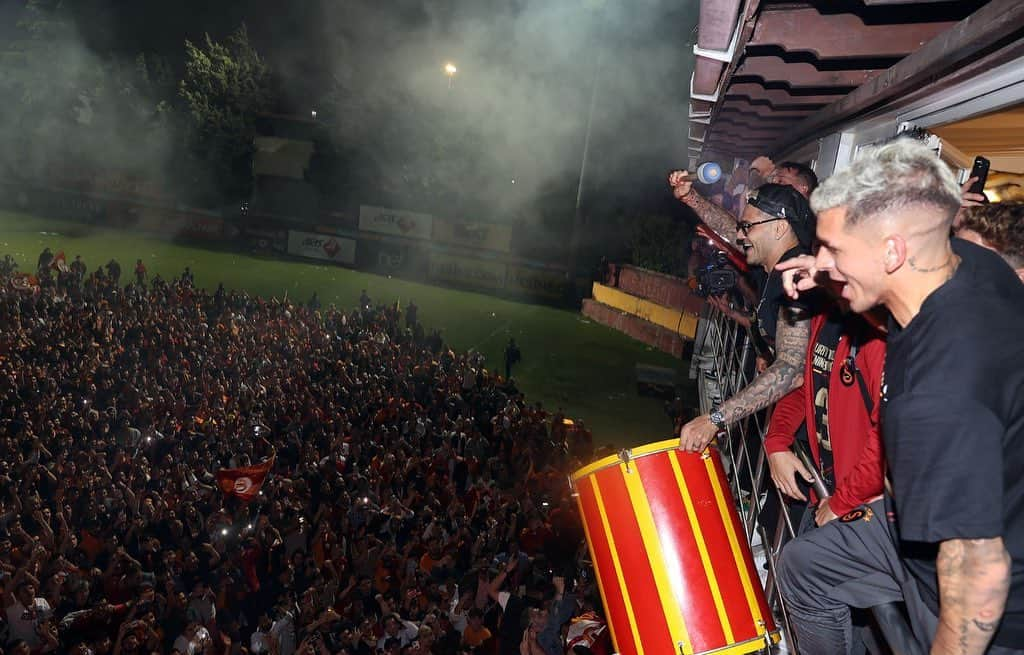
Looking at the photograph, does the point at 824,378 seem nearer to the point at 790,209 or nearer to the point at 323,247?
the point at 790,209

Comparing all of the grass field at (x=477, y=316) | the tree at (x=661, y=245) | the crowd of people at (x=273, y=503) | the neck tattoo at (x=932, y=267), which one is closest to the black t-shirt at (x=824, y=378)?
the neck tattoo at (x=932, y=267)

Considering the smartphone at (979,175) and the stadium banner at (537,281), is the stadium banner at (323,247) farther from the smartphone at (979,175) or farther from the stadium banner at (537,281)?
the smartphone at (979,175)

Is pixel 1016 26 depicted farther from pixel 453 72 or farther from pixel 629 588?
pixel 453 72

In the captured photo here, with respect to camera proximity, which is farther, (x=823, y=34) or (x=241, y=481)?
(x=241, y=481)

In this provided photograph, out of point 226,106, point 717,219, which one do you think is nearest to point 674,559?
point 717,219

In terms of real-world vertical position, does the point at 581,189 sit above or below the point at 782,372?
above

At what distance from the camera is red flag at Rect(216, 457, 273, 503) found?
348 inches

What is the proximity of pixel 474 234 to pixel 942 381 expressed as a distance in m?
26.8

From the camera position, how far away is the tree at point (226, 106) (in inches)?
1270

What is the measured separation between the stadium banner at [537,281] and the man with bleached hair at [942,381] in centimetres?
2434

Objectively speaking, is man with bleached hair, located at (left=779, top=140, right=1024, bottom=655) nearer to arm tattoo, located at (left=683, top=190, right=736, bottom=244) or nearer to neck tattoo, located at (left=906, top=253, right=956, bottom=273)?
neck tattoo, located at (left=906, top=253, right=956, bottom=273)

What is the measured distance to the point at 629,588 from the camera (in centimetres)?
274

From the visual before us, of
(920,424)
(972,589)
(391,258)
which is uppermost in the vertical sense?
(920,424)

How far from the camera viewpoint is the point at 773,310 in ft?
10.7
